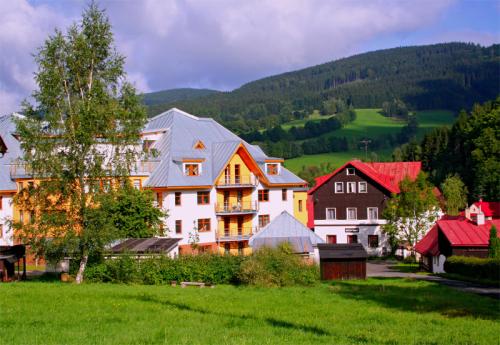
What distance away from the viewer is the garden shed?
3608 cm

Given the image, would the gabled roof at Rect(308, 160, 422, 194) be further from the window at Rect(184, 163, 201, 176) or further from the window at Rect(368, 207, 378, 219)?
the window at Rect(184, 163, 201, 176)

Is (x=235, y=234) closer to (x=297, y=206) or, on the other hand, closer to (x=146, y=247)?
(x=297, y=206)

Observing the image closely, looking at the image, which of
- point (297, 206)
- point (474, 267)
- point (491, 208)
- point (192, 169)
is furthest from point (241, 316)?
point (491, 208)

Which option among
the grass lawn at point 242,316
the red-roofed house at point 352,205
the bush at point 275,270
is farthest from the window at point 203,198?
the grass lawn at point 242,316

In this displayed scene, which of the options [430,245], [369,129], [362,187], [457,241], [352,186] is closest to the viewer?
[457,241]

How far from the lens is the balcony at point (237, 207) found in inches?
2199

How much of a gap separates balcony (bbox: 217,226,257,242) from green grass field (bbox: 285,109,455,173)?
6717cm

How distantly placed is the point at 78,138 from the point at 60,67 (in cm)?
388

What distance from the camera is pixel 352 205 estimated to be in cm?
6612

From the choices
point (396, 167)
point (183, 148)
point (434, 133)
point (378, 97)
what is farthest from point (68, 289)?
point (378, 97)

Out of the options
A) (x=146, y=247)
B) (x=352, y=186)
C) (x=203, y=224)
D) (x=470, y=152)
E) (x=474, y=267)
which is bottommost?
(x=474, y=267)

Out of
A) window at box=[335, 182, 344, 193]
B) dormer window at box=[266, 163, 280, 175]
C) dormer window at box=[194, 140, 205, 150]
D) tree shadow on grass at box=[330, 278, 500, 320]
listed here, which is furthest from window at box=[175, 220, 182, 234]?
window at box=[335, 182, 344, 193]

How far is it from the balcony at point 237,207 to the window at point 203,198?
1036 millimetres

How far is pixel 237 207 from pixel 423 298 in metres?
29.4
